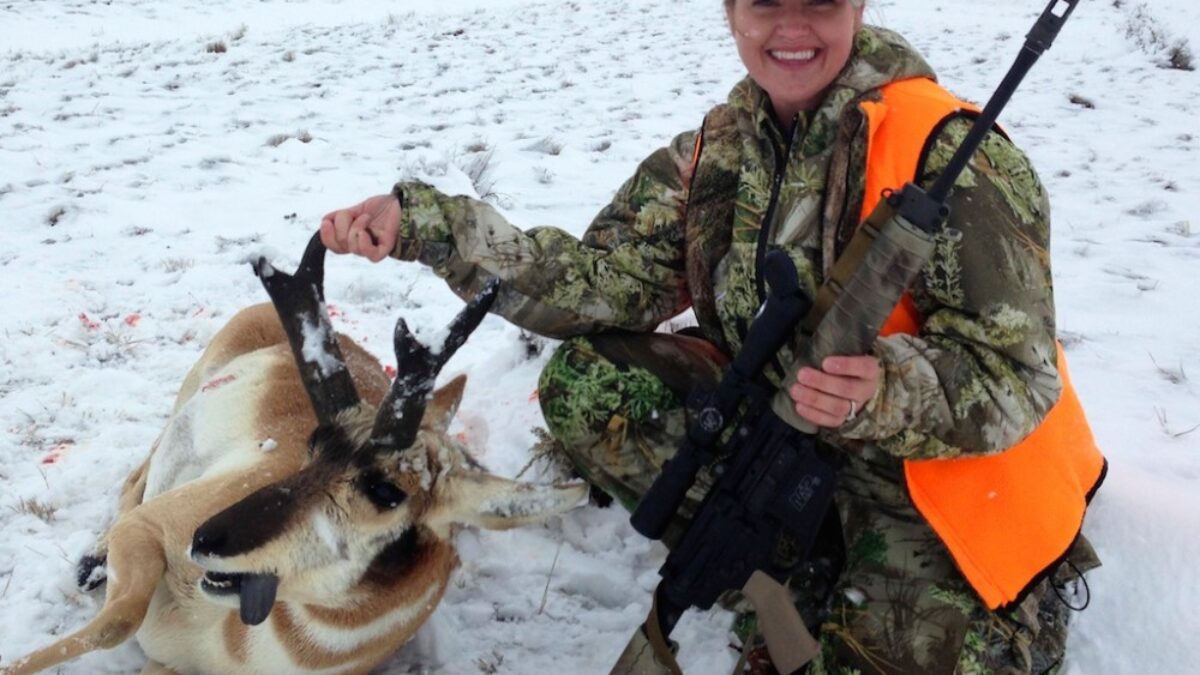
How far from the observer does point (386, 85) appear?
9.40 metres

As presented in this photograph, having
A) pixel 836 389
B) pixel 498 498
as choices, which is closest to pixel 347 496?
pixel 498 498

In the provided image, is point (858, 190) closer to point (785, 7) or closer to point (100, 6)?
point (785, 7)

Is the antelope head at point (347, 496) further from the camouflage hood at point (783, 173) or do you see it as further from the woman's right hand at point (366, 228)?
the camouflage hood at point (783, 173)

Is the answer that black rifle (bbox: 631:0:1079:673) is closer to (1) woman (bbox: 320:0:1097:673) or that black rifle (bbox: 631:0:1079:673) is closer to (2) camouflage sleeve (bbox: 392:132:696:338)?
(1) woman (bbox: 320:0:1097:673)

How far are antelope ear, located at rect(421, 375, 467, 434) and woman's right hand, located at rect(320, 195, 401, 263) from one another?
57 cm

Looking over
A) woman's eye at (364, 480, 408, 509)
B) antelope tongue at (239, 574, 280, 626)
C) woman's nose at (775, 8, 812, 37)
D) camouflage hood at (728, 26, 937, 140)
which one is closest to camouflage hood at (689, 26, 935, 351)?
camouflage hood at (728, 26, 937, 140)

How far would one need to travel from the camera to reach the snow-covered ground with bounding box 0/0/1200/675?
315cm

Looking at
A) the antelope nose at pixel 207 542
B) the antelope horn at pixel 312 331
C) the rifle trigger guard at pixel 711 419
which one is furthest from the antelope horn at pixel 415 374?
the rifle trigger guard at pixel 711 419

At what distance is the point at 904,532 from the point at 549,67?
8412mm

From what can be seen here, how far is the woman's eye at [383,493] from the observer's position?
2.66 metres

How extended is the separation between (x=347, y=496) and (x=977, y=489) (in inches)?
67.9

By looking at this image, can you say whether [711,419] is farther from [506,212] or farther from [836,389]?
[506,212]

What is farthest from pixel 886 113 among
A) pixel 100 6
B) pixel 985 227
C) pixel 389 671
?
pixel 100 6

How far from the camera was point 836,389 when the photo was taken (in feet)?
6.79
